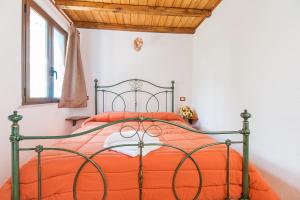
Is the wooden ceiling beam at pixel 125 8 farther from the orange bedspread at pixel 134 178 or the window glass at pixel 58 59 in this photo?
the orange bedspread at pixel 134 178

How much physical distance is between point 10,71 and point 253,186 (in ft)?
6.96

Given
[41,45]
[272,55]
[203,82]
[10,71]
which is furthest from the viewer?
[203,82]

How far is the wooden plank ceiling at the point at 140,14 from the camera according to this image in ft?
8.41

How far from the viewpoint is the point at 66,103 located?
2.77 metres

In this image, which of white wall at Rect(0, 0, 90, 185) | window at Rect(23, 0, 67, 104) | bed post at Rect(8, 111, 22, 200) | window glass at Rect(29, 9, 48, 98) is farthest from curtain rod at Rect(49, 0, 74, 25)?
bed post at Rect(8, 111, 22, 200)

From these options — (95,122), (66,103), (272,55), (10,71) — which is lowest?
(95,122)

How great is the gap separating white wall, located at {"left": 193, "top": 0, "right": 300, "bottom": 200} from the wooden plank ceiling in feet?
1.30

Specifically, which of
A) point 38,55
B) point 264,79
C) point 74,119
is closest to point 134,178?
point 264,79

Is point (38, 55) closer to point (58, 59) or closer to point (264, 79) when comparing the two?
point (58, 59)

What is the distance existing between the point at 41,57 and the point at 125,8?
1293 mm

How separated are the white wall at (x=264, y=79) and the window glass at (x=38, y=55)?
88.7 inches

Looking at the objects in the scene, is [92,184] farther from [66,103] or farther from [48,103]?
[66,103]

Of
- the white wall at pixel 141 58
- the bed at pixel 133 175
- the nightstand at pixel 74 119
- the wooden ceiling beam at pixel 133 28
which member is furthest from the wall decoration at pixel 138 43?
the bed at pixel 133 175

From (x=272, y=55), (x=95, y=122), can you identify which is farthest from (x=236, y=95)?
(x=95, y=122)
